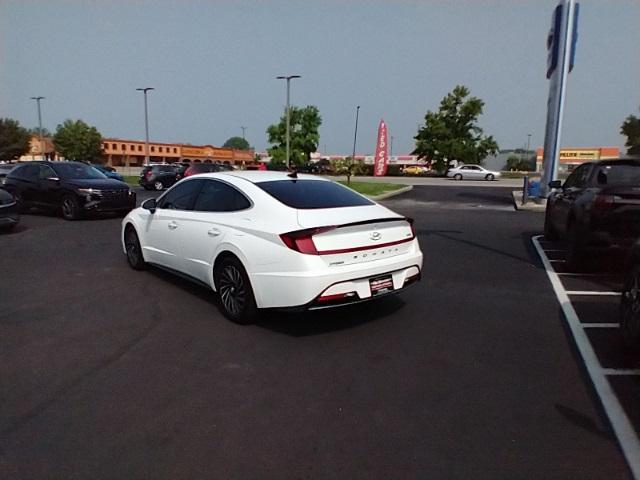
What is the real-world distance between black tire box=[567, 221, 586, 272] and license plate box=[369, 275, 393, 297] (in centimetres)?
357

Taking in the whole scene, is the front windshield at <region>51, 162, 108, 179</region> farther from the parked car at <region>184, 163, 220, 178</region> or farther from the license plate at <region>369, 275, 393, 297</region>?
the license plate at <region>369, 275, 393, 297</region>

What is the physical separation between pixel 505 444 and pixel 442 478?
54 centimetres

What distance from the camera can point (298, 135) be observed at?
2589 inches

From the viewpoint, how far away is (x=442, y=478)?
244cm

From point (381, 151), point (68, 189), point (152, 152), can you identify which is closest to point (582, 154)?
point (381, 151)

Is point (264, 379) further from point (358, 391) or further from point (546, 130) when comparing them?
point (546, 130)

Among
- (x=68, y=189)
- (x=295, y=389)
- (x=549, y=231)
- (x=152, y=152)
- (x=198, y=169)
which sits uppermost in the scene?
(x=152, y=152)

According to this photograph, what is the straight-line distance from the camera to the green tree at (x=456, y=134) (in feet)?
178

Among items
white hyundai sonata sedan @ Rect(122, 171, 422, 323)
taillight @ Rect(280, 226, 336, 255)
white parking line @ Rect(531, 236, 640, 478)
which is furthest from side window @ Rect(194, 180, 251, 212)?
white parking line @ Rect(531, 236, 640, 478)

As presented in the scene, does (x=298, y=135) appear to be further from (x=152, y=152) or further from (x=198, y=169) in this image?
(x=198, y=169)

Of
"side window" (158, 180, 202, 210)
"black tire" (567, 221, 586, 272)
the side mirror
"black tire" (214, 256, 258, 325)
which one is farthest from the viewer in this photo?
"black tire" (567, 221, 586, 272)

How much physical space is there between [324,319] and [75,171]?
1090 cm

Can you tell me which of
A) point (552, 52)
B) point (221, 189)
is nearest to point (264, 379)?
point (221, 189)

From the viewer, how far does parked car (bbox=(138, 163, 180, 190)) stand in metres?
25.3
